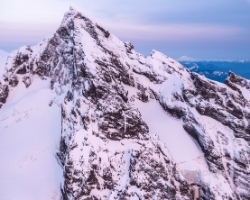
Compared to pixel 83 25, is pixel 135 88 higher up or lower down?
lower down

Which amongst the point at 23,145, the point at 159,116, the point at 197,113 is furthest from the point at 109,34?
the point at 23,145

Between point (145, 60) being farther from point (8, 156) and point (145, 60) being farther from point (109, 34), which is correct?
point (8, 156)

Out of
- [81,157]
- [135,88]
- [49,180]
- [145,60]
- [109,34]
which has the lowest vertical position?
[49,180]

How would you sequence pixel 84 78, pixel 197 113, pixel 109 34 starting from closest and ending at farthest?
pixel 84 78
pixel 197 113
pixel 109 34

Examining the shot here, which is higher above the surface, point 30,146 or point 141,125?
point 141,125

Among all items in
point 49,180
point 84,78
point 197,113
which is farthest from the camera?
point 197,113

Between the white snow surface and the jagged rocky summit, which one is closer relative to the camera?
the jagged rocky summit

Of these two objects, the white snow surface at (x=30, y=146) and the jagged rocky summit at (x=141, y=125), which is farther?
the white snow surface at (x=30, y=146)

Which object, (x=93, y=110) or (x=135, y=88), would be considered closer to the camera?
(x=93, y=110)
